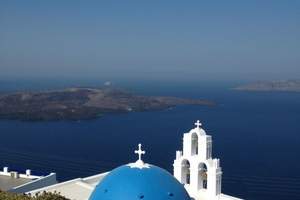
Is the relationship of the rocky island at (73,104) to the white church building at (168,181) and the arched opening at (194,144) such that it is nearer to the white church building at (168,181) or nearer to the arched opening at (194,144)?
the white church building at (168,181)

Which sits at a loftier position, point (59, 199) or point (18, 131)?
A: point (59, 199)

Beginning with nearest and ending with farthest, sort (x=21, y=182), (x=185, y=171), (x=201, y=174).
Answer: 1. (x=201, y=174)
2. (x=185, y=171)
3. (x=21, y=182)

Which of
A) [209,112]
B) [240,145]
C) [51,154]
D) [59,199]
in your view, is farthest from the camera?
[209,112]

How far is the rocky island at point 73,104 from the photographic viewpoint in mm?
116688

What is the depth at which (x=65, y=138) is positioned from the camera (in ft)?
274

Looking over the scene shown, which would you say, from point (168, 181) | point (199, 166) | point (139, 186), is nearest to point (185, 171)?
point (199, 166)

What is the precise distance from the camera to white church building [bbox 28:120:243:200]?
1472 cm

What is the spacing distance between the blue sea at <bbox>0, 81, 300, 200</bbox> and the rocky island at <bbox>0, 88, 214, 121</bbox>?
7.61 metres

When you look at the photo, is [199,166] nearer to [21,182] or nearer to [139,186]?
[139,186]

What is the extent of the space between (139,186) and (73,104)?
12650 cm

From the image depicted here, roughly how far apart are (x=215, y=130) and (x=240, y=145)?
15676 mm

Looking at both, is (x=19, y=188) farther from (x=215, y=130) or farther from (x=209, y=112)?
(x=209, y=112)

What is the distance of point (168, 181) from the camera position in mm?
15242

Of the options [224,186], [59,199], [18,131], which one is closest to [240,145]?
[224,186]
